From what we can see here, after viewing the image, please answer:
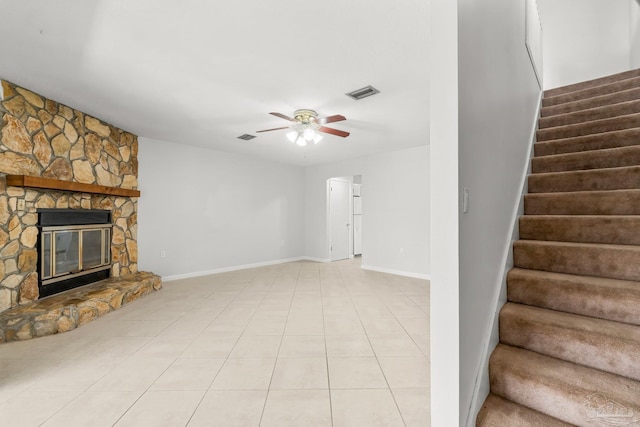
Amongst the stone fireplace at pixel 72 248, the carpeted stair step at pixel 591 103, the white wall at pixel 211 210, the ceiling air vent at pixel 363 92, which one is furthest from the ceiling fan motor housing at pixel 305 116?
the stone fireplace at pixel 72 248

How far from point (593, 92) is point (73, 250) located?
6.40 m

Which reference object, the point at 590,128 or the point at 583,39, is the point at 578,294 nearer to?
the point at 590,128

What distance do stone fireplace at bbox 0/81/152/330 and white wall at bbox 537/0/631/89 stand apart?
7.07 metres

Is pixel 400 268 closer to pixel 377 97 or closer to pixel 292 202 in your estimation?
pixel 292 202

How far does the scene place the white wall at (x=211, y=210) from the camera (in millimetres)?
4742

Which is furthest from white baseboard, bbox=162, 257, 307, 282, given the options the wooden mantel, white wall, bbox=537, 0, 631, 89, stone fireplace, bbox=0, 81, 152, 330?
white wall, bbox=537, 0, 631, 89

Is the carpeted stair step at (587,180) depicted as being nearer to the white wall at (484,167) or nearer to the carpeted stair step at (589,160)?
the carpeted stair step at (589,160)

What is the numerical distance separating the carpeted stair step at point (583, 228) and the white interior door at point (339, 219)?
16.7 ft

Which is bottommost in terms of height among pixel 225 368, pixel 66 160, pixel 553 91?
pixel 225 368

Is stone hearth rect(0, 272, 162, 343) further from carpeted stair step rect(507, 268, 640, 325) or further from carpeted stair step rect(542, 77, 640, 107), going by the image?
carpeted stair step rect(542, 77, 640, 107)

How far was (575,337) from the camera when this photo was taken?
1319 mm

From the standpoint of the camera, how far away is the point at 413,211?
5328 mm

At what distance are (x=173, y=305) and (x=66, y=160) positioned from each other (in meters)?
2.25

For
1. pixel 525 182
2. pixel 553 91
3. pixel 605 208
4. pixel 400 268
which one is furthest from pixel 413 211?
pixel 605 208
